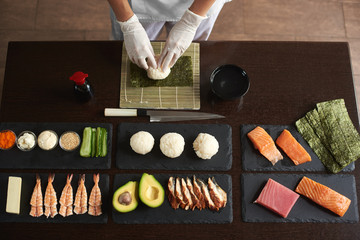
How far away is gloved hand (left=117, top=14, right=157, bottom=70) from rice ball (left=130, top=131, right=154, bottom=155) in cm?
39

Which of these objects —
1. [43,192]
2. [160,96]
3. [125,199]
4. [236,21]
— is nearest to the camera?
[125,199]

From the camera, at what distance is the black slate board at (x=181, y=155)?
1.70 metres

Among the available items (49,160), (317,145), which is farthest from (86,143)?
(317,145)

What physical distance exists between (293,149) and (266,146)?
0.50ft

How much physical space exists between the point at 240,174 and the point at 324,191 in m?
0.44

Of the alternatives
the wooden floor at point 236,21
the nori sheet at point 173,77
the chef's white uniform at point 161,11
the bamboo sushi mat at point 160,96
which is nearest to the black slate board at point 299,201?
the bamboo sushi mat at point 160,96

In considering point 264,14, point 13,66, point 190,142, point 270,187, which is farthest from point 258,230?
point 264,14

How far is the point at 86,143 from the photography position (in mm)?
1688

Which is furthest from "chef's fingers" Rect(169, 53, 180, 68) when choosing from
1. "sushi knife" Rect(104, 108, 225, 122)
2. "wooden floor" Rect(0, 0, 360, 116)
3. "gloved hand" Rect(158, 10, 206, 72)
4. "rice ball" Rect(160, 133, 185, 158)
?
"wooden floor" Rect(0, 0, 360, 116)

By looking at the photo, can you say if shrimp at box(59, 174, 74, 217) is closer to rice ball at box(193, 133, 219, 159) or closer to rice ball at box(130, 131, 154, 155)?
rice ball at box(130, 131, 154, 155)

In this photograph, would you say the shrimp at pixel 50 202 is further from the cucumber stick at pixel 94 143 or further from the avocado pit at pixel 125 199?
the avocado pit at pixel 125 199

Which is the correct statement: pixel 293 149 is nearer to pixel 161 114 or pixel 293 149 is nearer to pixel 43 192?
pixel 161 114

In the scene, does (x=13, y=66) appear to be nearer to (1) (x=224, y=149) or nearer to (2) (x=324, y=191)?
(1) (x=224, y=149)

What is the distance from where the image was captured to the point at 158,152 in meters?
1.71
